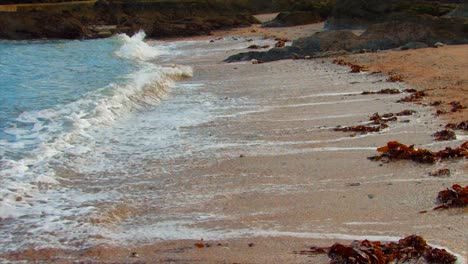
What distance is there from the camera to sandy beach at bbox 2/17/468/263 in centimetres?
475

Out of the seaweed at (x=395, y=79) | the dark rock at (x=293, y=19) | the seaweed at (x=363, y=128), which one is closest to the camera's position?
the seaweed at (x=363, y=128)

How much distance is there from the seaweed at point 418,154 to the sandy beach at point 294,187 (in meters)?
0.13

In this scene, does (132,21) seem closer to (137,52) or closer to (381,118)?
(137,52)

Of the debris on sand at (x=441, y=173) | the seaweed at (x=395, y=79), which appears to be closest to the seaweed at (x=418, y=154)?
the debris on sand at (x=441, y=173)

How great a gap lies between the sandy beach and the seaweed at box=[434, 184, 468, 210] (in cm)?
8

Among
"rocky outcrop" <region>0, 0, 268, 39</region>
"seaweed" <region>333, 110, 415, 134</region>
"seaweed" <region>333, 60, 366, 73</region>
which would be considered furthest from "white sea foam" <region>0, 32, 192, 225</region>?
"rocky outcrop" <region>0, 0, 268, 39</region>

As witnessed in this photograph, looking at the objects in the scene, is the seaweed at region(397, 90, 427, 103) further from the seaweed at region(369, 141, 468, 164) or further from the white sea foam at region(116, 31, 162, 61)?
the white sea foam at region(116, 31, 162, 61)

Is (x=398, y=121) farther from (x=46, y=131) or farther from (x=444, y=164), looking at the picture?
(x=46, y=131)

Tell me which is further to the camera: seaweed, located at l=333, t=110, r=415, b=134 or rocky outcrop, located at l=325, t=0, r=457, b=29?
rocky outcrop, located at l=325, t=0, r=457, b=29

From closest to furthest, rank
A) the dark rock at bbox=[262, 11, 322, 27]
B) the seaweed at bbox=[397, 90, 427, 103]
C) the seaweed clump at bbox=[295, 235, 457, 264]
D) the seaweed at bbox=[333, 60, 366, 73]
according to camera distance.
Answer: the seaweed clump at bbox=[295, 235, 457, 264]
the seaweed at bbox=[397, 90, 427, 103]
the seaweed at bbox=[333, 60, 366, 73]
the dark rock at bbox=[262, 11, 322, 27]

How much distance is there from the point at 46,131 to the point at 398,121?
18.4 feet

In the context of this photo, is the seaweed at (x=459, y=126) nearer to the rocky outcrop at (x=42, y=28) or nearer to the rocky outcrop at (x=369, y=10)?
the rocky outcrop at (x=369, y=10)

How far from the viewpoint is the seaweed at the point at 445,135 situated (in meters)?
7.76

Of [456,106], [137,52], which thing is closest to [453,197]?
[456,106]
